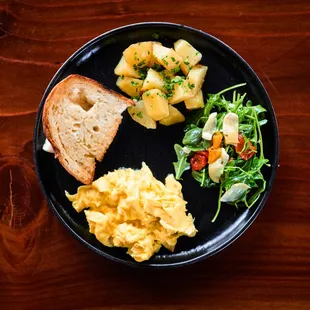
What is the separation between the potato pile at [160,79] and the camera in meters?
3.26

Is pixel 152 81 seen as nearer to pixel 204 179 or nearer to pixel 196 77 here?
pixel 196 77

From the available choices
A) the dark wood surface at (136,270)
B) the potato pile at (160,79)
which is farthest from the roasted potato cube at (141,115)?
the dark wood surface at (136,270)

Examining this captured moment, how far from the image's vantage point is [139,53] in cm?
326

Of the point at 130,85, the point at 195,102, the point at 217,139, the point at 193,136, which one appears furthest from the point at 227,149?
the point at 130,85

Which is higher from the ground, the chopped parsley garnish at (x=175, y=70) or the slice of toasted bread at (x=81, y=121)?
the chopped parsley garnish at (x=175, y=70)

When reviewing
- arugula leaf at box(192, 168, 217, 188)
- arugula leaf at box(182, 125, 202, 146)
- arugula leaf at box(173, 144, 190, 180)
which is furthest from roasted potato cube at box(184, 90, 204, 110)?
arugula leaf at box(192, 168, 217, 188)

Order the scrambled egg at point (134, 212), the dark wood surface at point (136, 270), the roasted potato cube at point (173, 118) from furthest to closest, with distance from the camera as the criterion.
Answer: the dark wood surface at point (136, 270) → the roasted potato cube at point (173, 118) → the scrambled egg at point (134, 212)

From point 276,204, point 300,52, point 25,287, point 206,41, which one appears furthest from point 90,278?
point 300,52

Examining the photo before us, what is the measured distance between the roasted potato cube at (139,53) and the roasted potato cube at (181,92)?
222mm

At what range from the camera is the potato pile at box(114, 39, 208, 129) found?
326 centimetres

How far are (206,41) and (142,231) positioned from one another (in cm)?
111

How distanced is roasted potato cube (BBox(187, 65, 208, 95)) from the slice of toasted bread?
34cm

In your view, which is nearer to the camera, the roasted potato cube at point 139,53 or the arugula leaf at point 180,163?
the roasted potato cube at point 139,53

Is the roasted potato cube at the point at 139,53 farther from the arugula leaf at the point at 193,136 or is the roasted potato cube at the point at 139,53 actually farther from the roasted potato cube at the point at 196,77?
the arugula leaf at the point at 193,136
